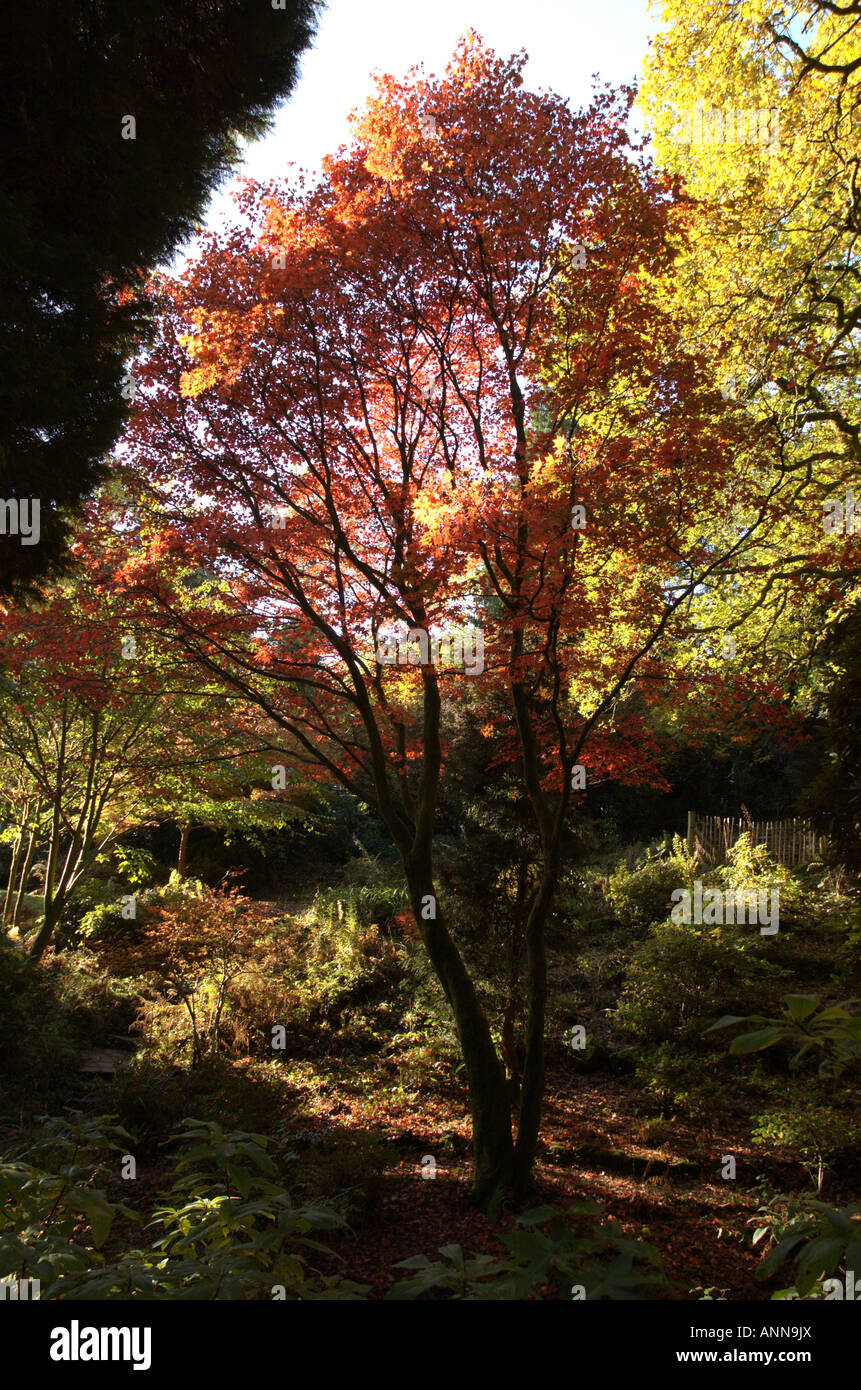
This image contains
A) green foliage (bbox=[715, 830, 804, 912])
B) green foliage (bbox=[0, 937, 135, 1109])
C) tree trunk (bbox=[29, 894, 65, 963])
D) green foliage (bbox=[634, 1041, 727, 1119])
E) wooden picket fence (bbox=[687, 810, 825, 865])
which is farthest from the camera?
wooden picket fence (bbox=[687, 810, 825, 865])

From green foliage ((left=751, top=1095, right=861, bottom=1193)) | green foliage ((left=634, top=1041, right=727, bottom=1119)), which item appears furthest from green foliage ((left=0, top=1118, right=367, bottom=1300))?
green foliage ((left=634, top=1041, right=727, bottom=1119))

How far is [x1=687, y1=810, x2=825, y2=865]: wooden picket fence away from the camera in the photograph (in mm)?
12203

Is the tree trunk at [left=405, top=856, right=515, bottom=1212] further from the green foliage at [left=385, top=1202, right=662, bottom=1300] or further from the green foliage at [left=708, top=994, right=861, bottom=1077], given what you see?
the green foliage at [left=708, top=994, right=861, bottom=1077]

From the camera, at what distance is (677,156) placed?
1043 centimetres

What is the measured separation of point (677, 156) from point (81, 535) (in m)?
9.35

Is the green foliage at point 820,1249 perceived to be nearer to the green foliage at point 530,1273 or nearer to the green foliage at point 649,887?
the green foliage at point 530,1273

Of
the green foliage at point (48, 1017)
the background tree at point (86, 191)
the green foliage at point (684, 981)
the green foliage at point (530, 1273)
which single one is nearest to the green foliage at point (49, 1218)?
the green foliage at point (530, 1273)

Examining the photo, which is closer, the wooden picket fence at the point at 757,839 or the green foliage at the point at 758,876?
the green foliage at the point at 758,876

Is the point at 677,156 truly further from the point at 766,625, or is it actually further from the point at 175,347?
the point at 175,347

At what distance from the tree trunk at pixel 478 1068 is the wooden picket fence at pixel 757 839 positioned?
7480 mm

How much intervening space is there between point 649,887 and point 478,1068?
22.3 ft

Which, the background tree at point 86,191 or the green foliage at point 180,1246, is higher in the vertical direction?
the background tree at point 86,191

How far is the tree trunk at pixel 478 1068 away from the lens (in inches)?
220

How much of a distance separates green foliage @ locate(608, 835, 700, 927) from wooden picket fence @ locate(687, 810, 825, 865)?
91cm
